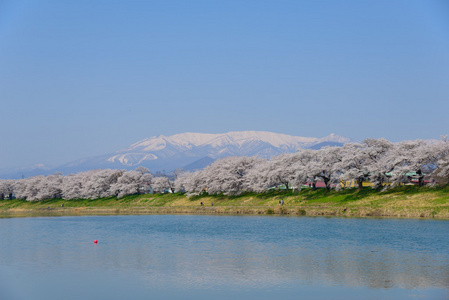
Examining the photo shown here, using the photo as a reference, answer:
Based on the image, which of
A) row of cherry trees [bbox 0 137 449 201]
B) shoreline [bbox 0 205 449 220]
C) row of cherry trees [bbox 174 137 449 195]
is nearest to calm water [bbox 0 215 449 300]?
shoreline [bbox 0 205 449 220]

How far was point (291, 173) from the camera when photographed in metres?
99.2

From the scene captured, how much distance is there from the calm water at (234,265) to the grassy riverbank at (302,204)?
17654 mm

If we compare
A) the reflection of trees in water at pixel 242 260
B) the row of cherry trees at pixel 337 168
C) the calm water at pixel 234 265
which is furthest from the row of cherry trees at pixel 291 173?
the reflection of trees in water at pixel 242 260

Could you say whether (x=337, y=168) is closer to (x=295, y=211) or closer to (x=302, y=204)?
(x=302, y=204)

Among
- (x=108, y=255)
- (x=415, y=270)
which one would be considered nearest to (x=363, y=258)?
(x=415, y=270)

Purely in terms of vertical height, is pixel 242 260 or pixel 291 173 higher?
pixel 291 173

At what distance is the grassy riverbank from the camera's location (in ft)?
223

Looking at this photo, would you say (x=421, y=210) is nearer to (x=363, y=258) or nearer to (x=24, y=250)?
(x=363, y=258)

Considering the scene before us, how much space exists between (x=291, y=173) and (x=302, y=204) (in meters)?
14.4

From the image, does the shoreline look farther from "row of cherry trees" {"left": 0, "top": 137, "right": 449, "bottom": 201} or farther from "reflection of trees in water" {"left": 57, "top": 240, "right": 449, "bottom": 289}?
"reflection of trees in water" {"left": 57, "top": 240, "right": 449, "bottom": 289}

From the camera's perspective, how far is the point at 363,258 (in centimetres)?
3291

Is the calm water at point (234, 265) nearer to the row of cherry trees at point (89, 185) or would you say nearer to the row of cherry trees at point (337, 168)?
the row of cherry trees at point (337, 168)

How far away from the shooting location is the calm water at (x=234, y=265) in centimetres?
2378

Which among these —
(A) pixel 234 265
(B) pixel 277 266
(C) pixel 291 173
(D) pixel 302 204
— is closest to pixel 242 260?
(A) pixel 234 265
